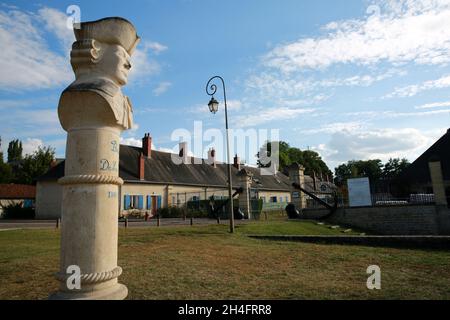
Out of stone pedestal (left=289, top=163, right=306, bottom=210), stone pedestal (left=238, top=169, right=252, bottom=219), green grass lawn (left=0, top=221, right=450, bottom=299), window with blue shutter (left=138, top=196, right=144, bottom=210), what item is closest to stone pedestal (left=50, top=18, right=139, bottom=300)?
green grass lawn (left=0, top=221, right=450, bottom=299)

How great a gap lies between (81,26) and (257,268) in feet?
15.7

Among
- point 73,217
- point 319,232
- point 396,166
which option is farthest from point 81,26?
point 396,166

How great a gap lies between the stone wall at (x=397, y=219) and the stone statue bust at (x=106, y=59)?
15.7 meters

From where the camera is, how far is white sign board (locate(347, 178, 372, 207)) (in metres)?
16.9

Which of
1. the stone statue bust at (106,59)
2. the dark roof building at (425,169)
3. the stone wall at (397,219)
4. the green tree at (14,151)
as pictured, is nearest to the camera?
the stone statue bust at (106,59)

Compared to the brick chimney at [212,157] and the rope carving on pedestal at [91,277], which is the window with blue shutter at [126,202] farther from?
the rope carving on pedestal at [91,277]

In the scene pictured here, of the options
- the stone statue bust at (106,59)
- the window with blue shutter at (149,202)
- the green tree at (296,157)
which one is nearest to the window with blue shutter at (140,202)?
the window with blue shutter at (149,202)

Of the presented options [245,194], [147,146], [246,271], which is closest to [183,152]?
[147,146]

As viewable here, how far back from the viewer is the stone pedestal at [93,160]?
3.21m

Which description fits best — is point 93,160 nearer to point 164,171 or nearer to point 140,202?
point 140,202

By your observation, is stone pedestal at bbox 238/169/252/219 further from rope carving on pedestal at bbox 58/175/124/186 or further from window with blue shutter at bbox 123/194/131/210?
rope carving on pedestal at bbox 58/175/124/186

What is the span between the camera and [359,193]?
17156 millimetres

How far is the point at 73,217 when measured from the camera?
3.25 m

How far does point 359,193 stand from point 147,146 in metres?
21.2
